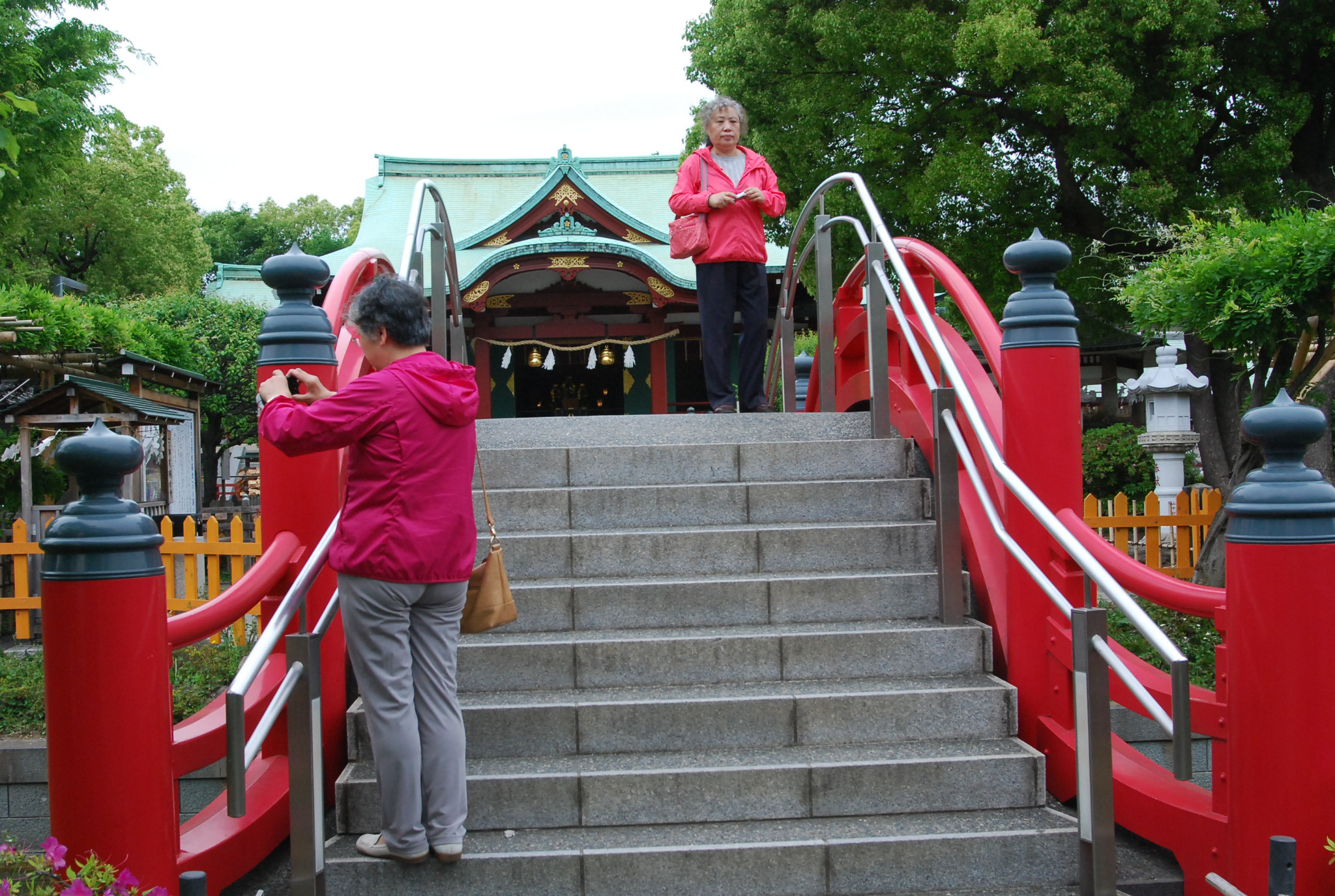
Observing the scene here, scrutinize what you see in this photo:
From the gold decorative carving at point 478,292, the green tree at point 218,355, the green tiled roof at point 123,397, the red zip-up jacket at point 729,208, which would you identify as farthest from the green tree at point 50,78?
the red zip-up jacket at point 729,208

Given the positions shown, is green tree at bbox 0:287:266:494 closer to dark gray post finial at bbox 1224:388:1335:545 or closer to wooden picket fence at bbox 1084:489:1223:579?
wooden picket fence at bbox 1084:489:1223:579

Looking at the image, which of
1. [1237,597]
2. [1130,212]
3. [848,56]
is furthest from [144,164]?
[1237,597]

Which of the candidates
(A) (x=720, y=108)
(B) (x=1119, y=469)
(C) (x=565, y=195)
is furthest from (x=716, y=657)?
(B) (x=1119, y=469)

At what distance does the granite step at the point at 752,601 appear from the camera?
3.75m

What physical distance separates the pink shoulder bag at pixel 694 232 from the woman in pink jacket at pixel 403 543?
2.82 metres

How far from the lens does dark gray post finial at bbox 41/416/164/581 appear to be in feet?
7.89

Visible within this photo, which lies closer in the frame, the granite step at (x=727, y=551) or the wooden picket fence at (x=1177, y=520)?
the granite step at (x=727, y=551)

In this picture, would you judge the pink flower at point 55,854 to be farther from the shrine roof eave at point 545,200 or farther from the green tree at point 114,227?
the green tree at point 114,227

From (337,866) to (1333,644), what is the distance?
108 inches

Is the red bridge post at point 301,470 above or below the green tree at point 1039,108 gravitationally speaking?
below

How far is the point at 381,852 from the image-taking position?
9.21 feet

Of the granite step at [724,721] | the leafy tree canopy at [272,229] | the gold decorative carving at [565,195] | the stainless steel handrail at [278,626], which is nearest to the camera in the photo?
the stainless steel handrail at [278,626]

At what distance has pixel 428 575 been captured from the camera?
2.67m

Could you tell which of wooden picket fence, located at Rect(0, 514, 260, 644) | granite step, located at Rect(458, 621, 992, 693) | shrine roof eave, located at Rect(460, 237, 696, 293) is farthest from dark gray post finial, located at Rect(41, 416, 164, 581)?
shrine roof eave, located at Rect(460, 237, 696, 293)
